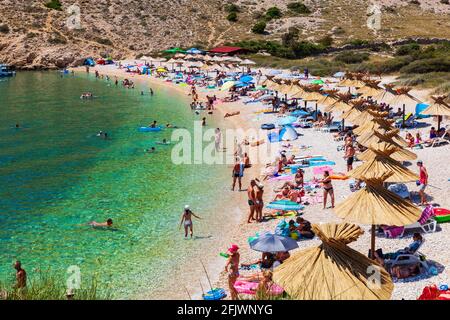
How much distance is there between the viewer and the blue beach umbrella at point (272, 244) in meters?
12.0

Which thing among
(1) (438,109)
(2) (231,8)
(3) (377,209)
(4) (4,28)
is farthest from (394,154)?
(2) (231,8)

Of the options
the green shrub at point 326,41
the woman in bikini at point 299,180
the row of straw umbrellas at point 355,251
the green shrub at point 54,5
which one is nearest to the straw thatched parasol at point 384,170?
the row of straw umbrellas at point 355,251

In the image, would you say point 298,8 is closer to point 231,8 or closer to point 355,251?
point 231,8

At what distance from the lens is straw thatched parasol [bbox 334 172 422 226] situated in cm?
1051

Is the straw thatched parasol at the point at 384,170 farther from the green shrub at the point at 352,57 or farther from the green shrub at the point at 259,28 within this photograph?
the green shrub at the point at 259,28

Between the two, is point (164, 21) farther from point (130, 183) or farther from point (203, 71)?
point (130, 183)

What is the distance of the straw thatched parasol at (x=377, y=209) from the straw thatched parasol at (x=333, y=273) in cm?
230

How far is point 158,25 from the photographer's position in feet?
274

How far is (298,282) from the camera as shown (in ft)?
26.2

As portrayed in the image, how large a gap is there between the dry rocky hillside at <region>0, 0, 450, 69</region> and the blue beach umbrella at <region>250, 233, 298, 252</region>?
65.8 m

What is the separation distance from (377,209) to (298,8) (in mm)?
86883
